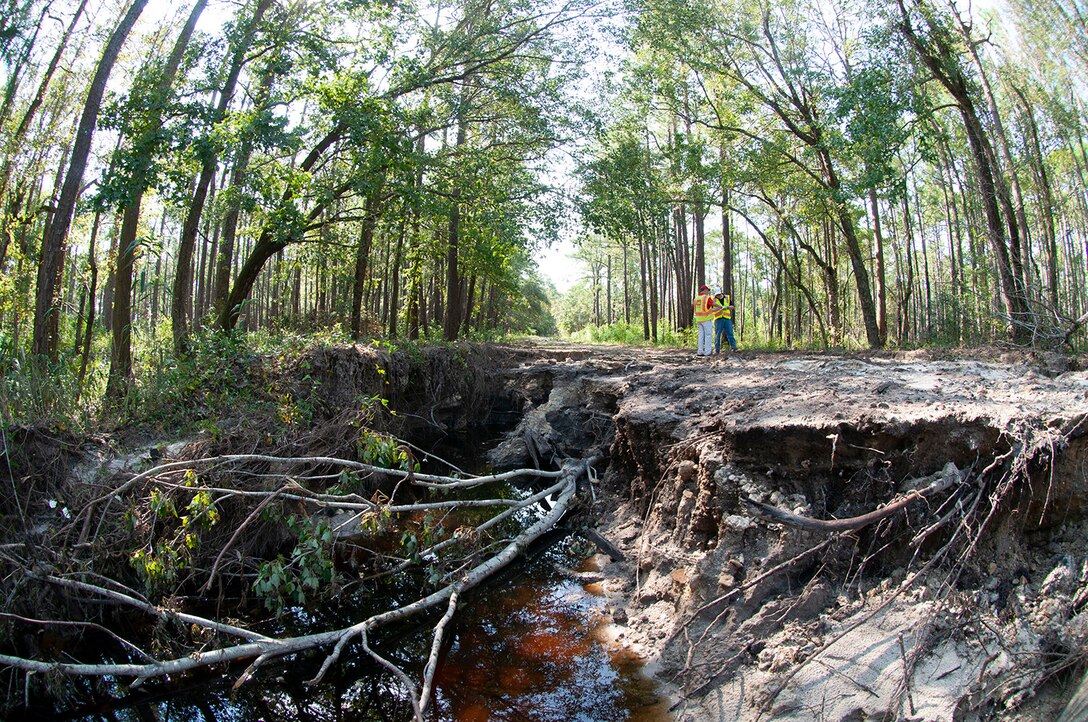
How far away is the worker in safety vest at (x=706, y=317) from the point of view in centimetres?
1318

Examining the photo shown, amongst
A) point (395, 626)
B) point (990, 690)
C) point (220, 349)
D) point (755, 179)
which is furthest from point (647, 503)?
point (755, 179)

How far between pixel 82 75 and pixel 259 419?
11.8m

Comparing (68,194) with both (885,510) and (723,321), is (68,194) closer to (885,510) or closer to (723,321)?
(885,510)

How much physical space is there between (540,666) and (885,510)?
269 cm

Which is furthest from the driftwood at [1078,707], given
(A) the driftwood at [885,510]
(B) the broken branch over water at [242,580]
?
(B) the broken branch over water at [242,580]

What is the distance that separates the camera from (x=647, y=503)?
21.6 ft

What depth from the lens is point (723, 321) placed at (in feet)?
44.0

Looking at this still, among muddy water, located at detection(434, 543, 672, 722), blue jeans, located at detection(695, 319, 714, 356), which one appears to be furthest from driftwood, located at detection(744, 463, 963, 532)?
blue jeans, located at detection(695, 319, 714, 356)

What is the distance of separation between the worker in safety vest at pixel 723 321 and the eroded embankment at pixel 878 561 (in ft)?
24.5

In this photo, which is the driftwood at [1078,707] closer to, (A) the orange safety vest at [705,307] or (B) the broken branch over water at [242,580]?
(B) the broken branch over water at [242,580]

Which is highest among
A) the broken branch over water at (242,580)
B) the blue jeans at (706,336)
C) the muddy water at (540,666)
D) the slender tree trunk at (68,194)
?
the slender tree trunk at (68,194)

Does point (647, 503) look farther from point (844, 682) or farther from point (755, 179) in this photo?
point (755, 179)

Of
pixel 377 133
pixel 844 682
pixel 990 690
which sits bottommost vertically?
pixel 844 682

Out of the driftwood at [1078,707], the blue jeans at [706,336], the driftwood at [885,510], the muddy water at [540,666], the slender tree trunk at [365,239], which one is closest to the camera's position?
the driftwood at [1078,707]
